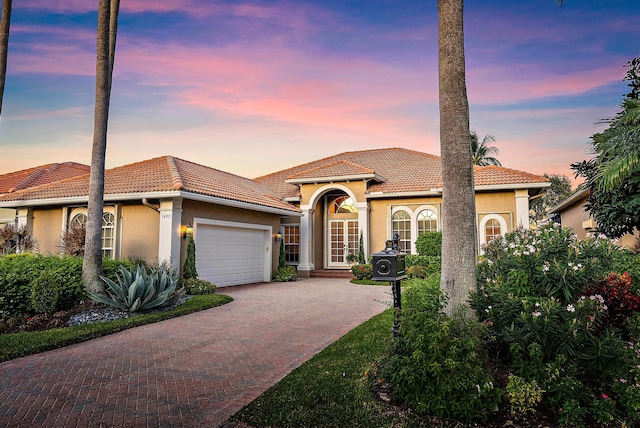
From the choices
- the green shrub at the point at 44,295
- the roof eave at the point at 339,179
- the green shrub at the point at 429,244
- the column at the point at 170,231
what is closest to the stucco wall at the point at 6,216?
the column at the point at 170,231

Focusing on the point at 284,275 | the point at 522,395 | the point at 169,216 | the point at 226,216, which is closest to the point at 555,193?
the point at 284,275

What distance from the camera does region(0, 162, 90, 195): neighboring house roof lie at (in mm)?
20047

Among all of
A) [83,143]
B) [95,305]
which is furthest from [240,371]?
[83,143]

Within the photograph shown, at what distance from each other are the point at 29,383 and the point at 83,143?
1208 cm

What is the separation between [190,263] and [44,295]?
15.3 ft

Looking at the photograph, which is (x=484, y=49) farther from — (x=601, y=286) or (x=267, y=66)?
(x=601, y=286)

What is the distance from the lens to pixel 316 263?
63.9ft

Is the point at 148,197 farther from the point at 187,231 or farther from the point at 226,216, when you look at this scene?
the point at 226,216

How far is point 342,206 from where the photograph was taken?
19734 mm

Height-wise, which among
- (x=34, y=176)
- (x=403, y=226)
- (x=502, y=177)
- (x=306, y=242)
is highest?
(x=34, y=176)

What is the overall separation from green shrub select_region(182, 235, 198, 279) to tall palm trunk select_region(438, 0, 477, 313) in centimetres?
983

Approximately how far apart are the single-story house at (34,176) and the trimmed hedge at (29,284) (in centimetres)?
1125

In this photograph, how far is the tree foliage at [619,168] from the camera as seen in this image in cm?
734

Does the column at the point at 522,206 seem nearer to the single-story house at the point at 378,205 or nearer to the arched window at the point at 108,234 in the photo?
the single-story house at the point at 378,205
